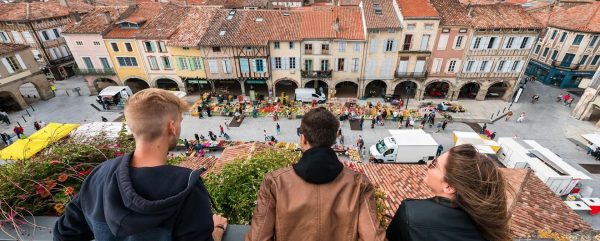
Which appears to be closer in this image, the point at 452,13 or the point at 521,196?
the point at 521,196

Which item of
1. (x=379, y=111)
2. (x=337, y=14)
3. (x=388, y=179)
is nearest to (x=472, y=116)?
(x=379, y=111)

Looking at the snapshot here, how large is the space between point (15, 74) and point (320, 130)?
3547 cm

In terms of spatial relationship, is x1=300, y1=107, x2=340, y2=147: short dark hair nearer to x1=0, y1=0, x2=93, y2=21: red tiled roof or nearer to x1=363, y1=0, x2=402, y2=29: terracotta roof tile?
x1=363, y1=0, x2=402, y2=29: terracotta roof tile

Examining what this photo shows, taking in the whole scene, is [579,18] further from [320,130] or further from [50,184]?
[50,184]

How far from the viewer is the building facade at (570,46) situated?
28.6m

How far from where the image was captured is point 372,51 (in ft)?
85.5

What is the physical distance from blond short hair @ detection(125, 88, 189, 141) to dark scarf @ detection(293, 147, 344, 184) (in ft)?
4.69

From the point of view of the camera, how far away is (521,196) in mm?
11797

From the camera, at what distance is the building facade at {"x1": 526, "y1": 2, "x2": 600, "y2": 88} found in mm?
28641

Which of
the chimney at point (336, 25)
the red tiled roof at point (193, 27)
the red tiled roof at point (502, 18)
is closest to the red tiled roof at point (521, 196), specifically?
the chimney at point (336, 25)

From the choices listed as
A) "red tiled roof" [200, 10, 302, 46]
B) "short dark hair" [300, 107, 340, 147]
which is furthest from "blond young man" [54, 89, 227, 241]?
"red tiled roof" [200, 10, 302, 46]

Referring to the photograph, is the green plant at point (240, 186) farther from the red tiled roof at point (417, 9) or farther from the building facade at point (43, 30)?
the building facade at point (43, 30)

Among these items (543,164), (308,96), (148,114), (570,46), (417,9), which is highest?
(417,9)

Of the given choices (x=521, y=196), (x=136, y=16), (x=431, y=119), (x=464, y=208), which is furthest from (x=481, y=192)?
(x=136, y=16)
